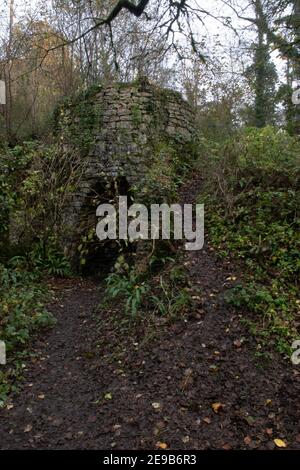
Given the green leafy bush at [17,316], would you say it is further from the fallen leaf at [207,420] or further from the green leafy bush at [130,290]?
the fallen leaf at [207,420]

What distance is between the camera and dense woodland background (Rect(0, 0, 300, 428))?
477cm

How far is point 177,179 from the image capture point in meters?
7.75

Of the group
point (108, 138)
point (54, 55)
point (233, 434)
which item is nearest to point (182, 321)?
point (233, 434)

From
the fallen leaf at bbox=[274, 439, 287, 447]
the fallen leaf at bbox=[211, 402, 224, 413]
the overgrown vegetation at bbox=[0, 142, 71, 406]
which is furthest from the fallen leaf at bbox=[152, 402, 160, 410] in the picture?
the overgrown vegetation at bbox=[0, 142, 71, 406]

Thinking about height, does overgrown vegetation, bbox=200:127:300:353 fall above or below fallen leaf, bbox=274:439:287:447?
above

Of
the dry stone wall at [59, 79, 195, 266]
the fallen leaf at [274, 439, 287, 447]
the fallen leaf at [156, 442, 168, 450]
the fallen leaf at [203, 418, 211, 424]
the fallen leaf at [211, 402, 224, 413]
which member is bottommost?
the fallen leaf at [156, 442, 168, 450]

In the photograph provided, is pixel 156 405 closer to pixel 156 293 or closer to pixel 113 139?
pixel 156 293

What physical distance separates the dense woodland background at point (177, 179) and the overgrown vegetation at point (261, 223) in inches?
0.7

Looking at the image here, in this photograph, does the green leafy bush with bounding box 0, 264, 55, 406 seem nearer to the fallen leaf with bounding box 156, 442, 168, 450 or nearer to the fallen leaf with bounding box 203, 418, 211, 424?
the fallen leaf with bounding box 156, 442, 168, 450

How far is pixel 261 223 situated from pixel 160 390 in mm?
3021

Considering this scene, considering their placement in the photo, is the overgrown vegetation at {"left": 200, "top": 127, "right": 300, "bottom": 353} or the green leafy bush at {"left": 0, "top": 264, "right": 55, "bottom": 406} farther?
the overgrown vegetation at {"left": 200, "top": 127, "right": 300, "bottom": 353}

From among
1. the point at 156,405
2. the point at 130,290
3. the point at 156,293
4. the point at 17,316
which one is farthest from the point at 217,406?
the point at 17,316

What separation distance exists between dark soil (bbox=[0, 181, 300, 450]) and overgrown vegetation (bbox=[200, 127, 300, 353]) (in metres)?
0.31

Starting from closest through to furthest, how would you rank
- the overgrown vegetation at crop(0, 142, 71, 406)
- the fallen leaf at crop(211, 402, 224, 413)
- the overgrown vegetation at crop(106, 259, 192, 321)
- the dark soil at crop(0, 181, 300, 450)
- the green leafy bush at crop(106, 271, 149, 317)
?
the dark soil at crop(0, 181, 300, 450) → the fallen leaf at crop(211, 402, 224, 413) → the overgrown vegetation at crop(106, 259, 192, 321) → the green leafy bush at crop(106, 271, 149, 317) → the overgrown vegetation at crop(0, 142, 71, 406)
